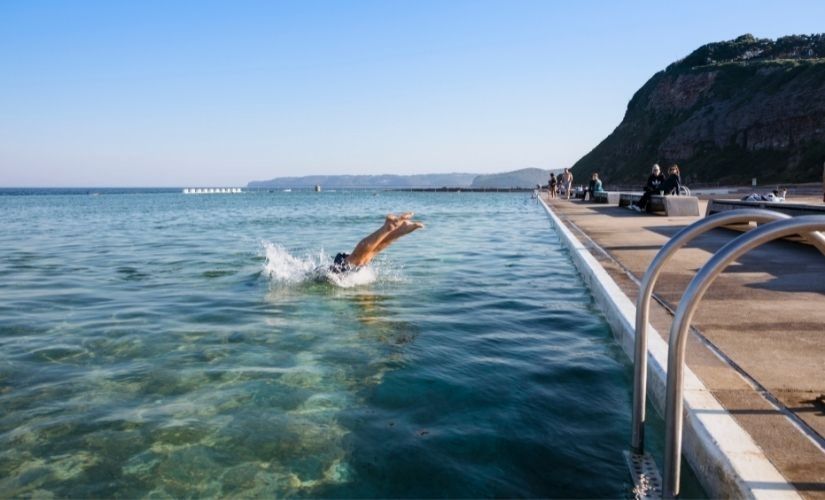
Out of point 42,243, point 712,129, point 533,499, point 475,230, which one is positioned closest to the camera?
point 533,499

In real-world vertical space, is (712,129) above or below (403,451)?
above

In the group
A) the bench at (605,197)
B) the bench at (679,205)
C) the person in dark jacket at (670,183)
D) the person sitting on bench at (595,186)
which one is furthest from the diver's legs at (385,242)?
the person sitting on bench at (595,186)

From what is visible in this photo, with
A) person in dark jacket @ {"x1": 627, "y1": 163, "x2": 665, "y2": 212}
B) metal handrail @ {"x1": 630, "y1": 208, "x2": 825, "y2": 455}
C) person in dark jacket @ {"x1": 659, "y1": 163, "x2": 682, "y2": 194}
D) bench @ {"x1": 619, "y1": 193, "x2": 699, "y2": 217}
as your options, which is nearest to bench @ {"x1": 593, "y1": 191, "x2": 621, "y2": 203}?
person in dark jacket @ {"x1": 627, "y1": 163, "x2": 665, "y2": 212}

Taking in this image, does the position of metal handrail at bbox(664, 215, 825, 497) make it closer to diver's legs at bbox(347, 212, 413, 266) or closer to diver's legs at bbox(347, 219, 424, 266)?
diver's legs at bbox(347, 219, 424, 266)

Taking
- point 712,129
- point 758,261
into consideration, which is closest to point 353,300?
point 758,261

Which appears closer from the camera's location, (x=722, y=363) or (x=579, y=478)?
(x=579, y=478)

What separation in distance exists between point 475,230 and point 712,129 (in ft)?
251

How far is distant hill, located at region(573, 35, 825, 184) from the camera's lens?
67562mm

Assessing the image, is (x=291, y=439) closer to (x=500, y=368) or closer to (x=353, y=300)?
(x=500, y=368)

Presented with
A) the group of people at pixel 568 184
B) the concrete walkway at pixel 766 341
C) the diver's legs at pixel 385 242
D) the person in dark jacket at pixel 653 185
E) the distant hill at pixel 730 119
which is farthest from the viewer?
the distant hill at pixel 730 119

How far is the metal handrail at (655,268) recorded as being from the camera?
2621 millimetres

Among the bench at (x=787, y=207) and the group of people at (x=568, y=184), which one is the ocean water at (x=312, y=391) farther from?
the group of people at (x=568, y=184)

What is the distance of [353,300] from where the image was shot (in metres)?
8.55

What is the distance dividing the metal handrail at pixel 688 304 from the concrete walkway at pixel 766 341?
52 cm
